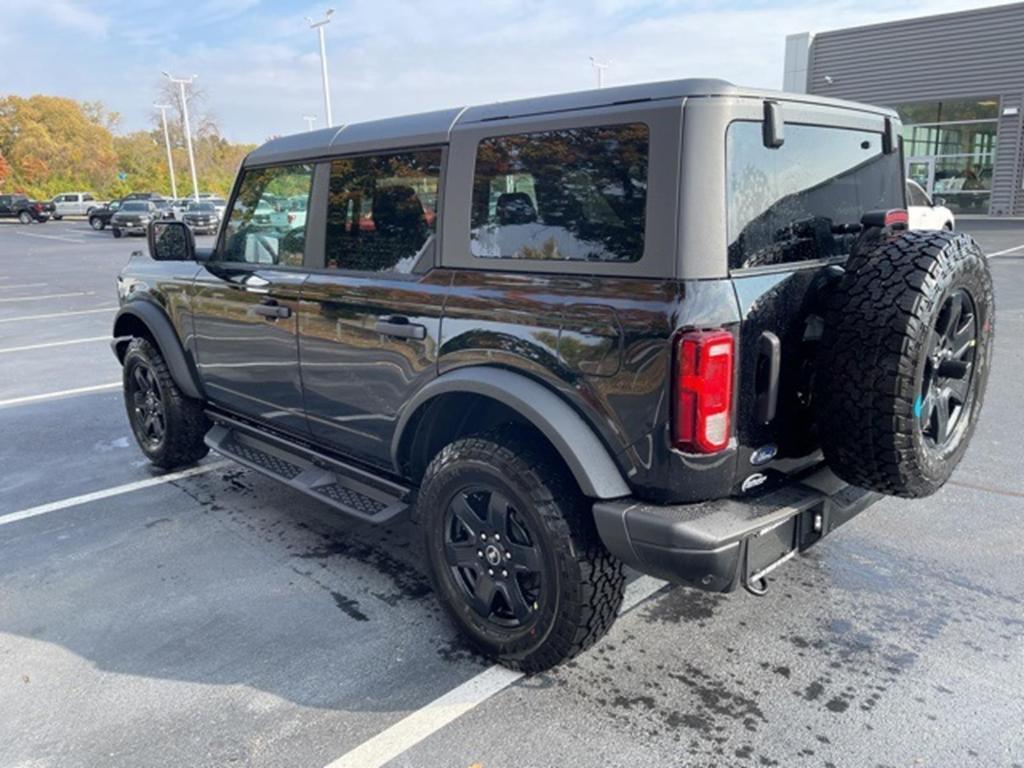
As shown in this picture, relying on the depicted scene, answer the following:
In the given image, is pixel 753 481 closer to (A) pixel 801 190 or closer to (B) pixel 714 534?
(B) pixel 714 534

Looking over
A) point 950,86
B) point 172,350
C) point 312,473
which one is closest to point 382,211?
point 312,473

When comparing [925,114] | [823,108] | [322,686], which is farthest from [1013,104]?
[322,686]

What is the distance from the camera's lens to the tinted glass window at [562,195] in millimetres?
2469

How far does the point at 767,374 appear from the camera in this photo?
2.46 meters

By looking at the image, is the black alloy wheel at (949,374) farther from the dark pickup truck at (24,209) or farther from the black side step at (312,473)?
the dark pickup truck at (24,209)

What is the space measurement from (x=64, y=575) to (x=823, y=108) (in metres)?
3.77

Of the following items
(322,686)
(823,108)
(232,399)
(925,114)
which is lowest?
(322,686)

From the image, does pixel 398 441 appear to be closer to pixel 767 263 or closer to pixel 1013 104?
pixel 767 263

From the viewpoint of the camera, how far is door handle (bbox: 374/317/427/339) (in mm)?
3037

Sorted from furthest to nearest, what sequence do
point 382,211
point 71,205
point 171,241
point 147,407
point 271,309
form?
point 71,205 < point 147,407 < point 171,241 < point 271,309 < point 382,211

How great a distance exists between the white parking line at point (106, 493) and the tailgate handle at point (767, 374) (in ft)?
12.3

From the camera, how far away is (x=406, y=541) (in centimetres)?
400

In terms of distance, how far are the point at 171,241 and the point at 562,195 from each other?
2751 millimetres

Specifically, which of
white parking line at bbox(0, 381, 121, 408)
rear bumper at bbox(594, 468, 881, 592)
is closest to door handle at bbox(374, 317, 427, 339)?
rear bumper at bbox(594, 468, 881, 592)
